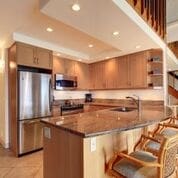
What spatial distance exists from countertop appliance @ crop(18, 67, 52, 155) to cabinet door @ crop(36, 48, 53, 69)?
166 mm

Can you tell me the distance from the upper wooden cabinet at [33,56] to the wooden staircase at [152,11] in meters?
2.39

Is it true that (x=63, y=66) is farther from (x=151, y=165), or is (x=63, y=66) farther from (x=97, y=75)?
(x=151, y=165)

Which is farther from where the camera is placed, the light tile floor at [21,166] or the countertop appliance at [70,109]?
the countertop appliance at [70,109]

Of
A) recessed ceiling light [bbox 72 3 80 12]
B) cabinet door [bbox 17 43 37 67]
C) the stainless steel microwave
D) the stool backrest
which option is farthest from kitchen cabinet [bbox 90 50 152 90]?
the stool backrest

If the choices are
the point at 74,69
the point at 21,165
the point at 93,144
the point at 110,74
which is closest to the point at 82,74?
the point at 74,69

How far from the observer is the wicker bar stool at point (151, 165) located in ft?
4.66

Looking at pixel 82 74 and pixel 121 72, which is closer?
pixel 121 72

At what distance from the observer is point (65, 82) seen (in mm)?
5137

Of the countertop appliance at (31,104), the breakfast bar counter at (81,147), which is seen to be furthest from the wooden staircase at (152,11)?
the countertop appliance at (31,104)

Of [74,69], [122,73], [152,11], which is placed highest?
[152,11]

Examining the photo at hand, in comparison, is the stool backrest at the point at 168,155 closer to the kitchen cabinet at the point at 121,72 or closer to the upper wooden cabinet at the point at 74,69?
the kitchen cabinet at the point at 121,72

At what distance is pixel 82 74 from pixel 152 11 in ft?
9.62

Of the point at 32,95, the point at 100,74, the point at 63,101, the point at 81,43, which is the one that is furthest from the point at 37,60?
the point at 100,74

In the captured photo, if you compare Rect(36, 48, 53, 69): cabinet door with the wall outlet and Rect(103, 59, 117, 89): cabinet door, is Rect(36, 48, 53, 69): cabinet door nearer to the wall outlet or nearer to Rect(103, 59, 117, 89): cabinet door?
Rect(103, 59, 117, 89): cabinet door
